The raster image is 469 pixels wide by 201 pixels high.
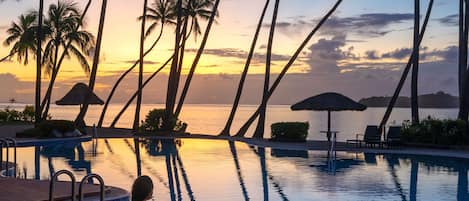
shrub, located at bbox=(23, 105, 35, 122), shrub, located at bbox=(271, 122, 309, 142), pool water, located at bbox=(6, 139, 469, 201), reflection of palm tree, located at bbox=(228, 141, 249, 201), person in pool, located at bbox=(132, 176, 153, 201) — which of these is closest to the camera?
person in pool, located at bbox=(132, 176, 153, 201)

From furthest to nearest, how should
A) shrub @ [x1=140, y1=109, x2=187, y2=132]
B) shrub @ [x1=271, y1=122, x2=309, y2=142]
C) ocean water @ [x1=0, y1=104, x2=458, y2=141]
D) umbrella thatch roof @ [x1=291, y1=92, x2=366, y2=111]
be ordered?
ocean water @ [x1=0, y1=104, x2=458, y2=141] < shrub @ [x1=140, y1=109, x2=187, y2=132] < shrub @ [x1=271, y1=122, x2=309, y2=142] < umbrella thatch roof @ [x1=291, y1=92, x2=366, y2=111]

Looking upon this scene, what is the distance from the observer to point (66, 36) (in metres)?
35.1

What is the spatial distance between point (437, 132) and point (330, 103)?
357 centimetres

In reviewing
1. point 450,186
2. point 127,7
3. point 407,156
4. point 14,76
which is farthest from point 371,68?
point 450,186

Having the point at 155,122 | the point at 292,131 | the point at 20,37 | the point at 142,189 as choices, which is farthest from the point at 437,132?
the point at 20,37

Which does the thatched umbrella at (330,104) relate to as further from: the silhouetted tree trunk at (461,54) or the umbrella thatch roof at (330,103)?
the silhouetted tree trunk at (461,54)

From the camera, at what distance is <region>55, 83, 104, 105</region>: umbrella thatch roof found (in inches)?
1161

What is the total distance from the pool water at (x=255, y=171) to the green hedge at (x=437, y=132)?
2127 millimetres

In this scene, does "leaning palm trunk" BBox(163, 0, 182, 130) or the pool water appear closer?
the pool water

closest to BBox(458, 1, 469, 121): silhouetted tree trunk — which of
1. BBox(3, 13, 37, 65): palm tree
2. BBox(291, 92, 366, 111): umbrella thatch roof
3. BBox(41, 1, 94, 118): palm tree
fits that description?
BBox(291, 92, 366, 111): umbrella thatch roof

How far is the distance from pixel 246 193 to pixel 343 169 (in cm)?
466

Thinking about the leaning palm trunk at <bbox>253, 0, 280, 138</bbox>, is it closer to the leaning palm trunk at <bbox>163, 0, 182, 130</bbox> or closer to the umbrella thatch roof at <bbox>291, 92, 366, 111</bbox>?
the leaning palm trunk at <bbox>163, 0, 182, 130</bbox>

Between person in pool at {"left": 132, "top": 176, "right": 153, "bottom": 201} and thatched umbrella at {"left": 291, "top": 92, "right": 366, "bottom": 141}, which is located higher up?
thatched umbrella at {"left": 291, "top": 92, "right": 366, "bottom": 141}

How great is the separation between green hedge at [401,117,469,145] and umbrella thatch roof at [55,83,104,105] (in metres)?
15.1
